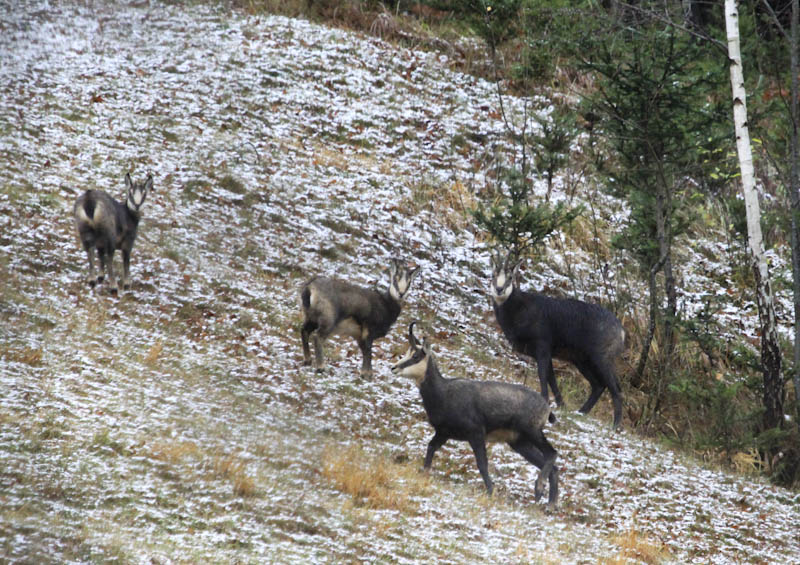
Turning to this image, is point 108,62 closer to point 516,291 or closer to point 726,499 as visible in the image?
point 516,291

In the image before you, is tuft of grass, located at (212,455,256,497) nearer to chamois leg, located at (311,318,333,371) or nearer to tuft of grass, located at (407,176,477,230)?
chamois leg, located at (311,318,333,371)

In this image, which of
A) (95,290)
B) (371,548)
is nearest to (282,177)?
(95,290)

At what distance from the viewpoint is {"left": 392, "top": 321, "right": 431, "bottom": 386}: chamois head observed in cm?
927

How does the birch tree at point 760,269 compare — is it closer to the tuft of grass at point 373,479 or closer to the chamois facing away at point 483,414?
the chamois facing away at point 483,414

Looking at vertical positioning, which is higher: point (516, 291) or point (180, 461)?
point (516, 291)

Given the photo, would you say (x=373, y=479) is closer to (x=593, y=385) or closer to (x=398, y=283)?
(x=398, y=283)

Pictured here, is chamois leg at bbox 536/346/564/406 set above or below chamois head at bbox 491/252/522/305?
below

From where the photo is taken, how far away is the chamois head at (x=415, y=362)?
9.27 meters

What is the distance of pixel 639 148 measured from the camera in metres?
14.0

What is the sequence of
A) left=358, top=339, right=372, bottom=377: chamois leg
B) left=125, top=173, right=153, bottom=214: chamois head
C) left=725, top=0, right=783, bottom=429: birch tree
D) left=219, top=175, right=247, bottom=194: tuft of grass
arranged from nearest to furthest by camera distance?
left=358, top=339, right=372, bottom=377: chamois leg, left=725, top=0, right=783, bottom=429: birch tree, left=125, top=173, right=153, bottom=214: chamois head, left=219, top=175, right=247, bottom=194: tuft of grass

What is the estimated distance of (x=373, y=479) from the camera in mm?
8625

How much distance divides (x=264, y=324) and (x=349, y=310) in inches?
74.5

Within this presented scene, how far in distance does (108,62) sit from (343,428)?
1534 centimetres

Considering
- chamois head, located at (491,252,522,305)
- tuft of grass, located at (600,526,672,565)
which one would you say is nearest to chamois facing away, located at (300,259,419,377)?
chamois head, located at (491,252,522,305)
